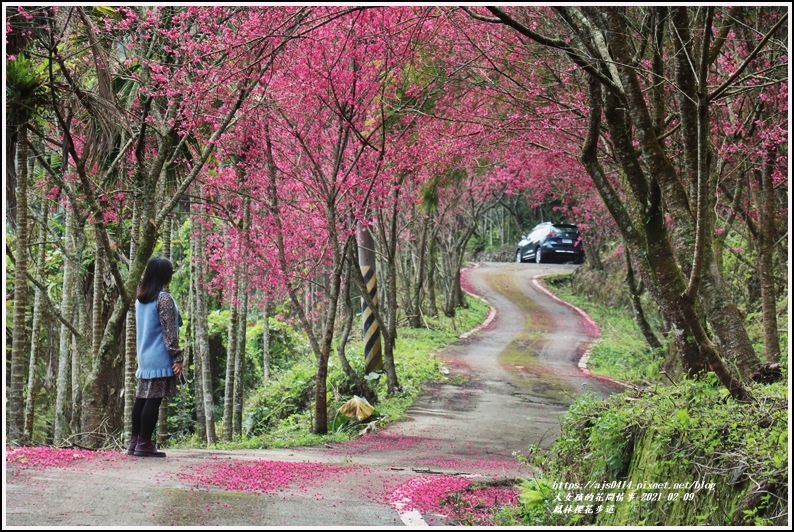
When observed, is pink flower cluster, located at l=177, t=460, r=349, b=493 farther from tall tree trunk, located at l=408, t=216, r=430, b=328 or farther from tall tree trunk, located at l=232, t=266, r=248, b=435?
tall tree trunk, located at l=408, t=216, r=430, b=328

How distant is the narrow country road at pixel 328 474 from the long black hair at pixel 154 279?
1413 millimetres

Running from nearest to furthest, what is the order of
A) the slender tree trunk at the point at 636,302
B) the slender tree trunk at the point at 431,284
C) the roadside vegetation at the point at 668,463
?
the roadside vegetation at the point at 668,463
the slender tree trunk at the point at 636,302
the slender tree trunk at the point at 431,284

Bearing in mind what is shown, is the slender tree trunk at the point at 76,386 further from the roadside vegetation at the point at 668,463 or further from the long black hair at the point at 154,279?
the roadside vegetation at the point at 668,463

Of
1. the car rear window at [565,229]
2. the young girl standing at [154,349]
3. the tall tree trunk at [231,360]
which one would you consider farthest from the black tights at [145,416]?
the car rear window at [565,229]

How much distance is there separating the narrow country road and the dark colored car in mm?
22266

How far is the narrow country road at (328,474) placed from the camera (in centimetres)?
492

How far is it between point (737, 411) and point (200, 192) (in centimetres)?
1094

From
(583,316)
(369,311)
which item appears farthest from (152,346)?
(583,316)

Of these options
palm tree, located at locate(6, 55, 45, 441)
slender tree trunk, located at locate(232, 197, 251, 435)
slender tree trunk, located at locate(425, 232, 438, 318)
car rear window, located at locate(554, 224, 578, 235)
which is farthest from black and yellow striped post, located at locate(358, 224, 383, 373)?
car rear window, located at locate(554, 224, 578, 235)

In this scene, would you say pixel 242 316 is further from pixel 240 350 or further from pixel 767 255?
pixel 767 255

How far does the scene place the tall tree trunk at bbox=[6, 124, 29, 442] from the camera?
8.76 meters

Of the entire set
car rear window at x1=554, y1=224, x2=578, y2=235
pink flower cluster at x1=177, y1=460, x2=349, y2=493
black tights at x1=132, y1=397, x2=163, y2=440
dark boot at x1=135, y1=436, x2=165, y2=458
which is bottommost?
pink flower cluster at x1=177, y1=460, x2=349, y2=493

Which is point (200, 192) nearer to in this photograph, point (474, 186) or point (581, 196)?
point (474, 186)

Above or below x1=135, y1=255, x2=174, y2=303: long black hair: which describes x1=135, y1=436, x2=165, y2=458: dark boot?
below
